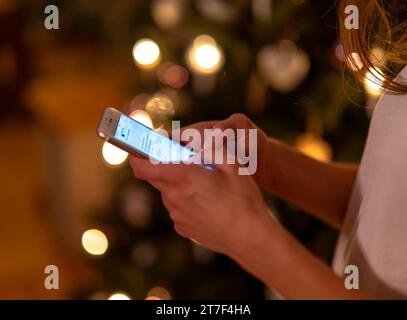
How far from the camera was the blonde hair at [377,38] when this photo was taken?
669 mm

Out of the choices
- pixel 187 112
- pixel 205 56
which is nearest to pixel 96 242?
pixel 187 112

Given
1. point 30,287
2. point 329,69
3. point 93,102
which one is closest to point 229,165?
point 329,69

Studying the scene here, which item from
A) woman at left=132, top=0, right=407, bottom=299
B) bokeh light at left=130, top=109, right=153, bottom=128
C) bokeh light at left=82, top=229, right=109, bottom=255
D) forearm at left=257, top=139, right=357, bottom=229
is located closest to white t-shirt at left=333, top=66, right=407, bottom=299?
woman at left=132, top=0, right=407, bottom=299

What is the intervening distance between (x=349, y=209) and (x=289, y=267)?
0.23 meters

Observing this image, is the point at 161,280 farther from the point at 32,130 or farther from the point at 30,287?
the point at 32,130

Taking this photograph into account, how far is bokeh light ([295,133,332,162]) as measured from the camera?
1.18 meters

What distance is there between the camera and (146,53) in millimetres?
1262

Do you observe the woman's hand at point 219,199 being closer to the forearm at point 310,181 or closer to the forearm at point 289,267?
the forearm at point 289,267

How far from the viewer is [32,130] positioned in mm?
2418

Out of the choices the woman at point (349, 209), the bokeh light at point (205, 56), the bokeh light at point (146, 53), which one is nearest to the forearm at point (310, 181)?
the woman at point (349, 209)
